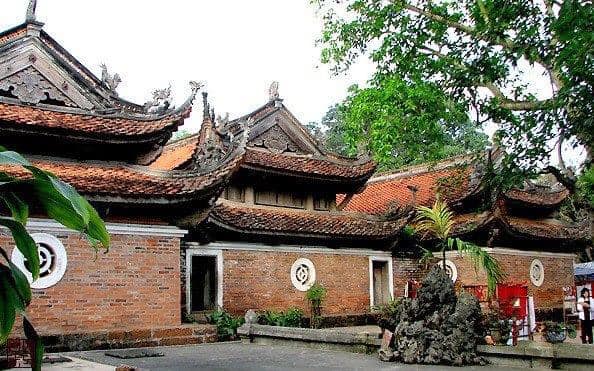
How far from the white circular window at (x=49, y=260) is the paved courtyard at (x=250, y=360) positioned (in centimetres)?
132

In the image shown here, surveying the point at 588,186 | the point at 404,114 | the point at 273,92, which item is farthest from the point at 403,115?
the point at 273,92

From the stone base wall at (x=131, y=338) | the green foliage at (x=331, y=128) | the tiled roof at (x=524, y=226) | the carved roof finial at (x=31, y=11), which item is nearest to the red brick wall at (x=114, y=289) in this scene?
the stone base wall at (x=131, y=338)

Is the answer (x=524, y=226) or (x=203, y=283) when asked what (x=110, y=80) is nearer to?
(x=203, y=283)

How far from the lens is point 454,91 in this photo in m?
11.5

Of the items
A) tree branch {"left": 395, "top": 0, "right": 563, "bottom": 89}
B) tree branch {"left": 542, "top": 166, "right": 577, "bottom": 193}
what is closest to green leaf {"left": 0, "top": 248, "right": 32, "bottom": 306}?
tree branch {"left": 395, "top": 0, "right": 563, "bottom": 89}

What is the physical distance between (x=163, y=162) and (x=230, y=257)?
→ 17.2ft

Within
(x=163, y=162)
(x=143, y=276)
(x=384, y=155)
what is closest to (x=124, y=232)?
(x=143, y=276)

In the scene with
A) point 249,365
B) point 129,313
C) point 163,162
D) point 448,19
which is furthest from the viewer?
point 163,162

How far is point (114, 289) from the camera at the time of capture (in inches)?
441

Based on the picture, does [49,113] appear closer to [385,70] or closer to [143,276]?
[143,276]

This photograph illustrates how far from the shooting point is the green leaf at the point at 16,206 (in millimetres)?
1827

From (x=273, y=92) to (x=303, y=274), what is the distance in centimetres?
632

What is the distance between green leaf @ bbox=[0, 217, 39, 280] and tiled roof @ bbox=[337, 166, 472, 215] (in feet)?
60.2

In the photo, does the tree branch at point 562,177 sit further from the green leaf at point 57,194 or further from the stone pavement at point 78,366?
the green leaf at point 57,194
